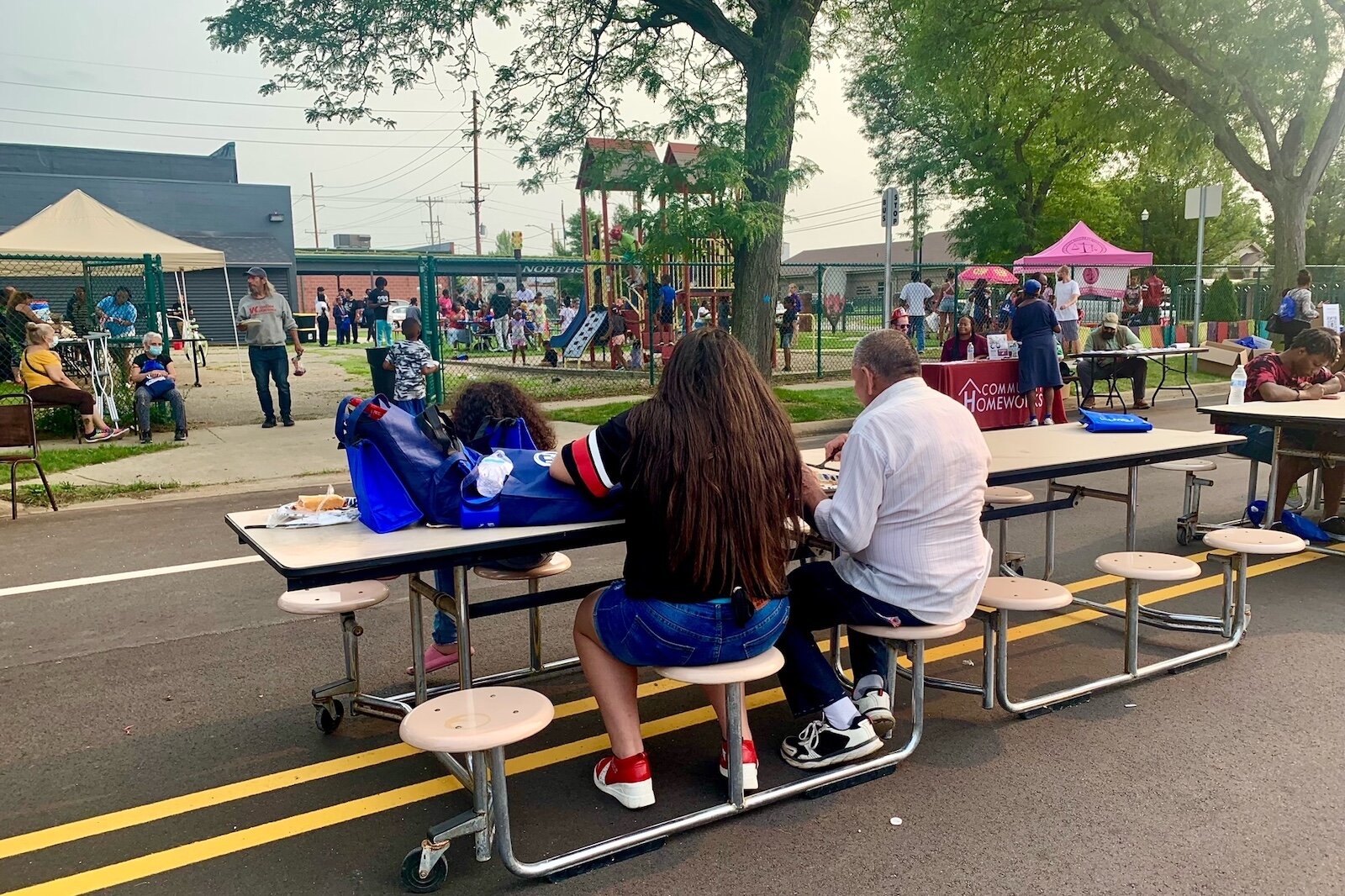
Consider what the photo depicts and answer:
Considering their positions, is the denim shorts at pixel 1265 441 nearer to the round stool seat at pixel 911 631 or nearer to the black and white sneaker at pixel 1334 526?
the black and white sneaker at pixel 1334 526

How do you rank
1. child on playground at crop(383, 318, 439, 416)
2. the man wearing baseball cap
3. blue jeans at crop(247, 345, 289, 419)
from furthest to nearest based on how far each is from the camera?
1. the man wearing baseball cap
2. blue jeans at crop(247, 345, 289, 419)
3. child on playground at crop(383, 318, 439, 416)

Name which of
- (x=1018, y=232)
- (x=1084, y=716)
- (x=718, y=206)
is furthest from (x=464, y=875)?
(x=1018, y=232)

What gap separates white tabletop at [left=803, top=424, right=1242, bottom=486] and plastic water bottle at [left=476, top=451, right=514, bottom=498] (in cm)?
201

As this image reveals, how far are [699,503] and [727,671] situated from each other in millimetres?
543

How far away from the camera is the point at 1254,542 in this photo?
4559 millimetres

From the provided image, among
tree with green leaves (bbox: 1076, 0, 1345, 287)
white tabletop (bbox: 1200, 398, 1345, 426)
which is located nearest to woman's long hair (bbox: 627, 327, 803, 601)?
white tabletop (bbox: 1200, 398, 1345, 426)

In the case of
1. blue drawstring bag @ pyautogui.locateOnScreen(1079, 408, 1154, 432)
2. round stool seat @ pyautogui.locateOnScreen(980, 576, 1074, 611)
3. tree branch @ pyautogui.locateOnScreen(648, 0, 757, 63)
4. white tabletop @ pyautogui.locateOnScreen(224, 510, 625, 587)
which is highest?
tree branch @ pyautogui.locateOnScreen(648, 0, 757, 63)

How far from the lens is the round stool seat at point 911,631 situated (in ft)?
11.2

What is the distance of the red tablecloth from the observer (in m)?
6.55

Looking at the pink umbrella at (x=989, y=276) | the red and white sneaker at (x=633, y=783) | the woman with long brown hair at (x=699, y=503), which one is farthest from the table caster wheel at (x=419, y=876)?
the pink umbrella at (x=989, y=276)

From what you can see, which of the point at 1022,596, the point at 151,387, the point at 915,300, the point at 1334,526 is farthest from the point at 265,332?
the point at 915,300

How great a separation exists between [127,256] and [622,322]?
9.01 meters

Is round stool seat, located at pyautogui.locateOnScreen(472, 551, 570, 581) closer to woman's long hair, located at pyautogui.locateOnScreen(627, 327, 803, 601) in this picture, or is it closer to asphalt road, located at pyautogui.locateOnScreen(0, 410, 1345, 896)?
asphalt road, located at pyautogui.locateOnScreen(0, 410, 1345, 896)

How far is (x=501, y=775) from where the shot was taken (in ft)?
8.95
